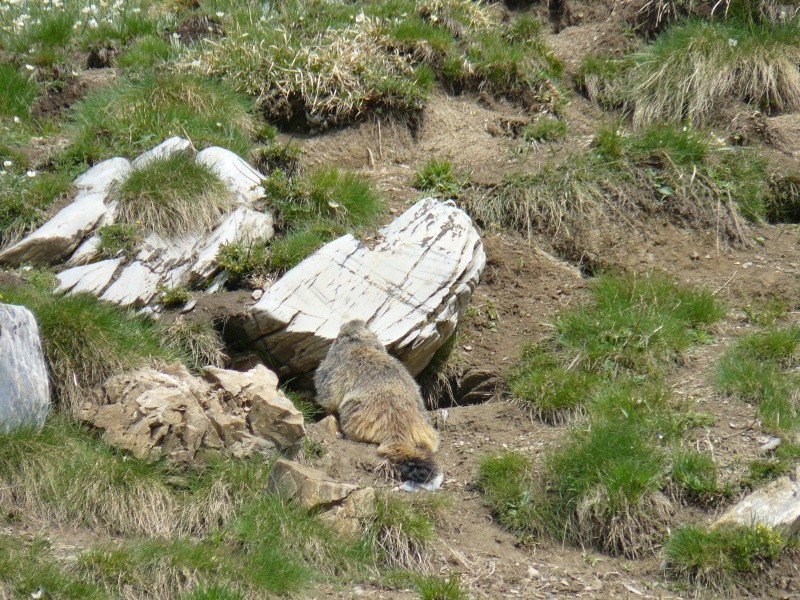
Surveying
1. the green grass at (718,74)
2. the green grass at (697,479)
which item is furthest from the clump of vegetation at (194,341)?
the green grass at (718,74)

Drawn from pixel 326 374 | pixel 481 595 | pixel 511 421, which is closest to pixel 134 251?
pixel 326 374

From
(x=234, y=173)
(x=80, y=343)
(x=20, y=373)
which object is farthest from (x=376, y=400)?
(x=234, y=173)

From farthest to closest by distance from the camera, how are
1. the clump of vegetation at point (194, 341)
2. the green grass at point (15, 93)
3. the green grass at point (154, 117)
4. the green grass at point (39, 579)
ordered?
the green grass at point (15, 93) < the green grass at point (154, 117) < the clump of vegetation at point (194, 341) < the green grass at point (39, 579)

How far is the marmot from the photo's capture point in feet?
24.3

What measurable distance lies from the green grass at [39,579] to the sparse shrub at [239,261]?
11.9 ft

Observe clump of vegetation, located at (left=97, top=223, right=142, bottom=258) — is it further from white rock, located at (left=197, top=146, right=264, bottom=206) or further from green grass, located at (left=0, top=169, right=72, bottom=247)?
white rock, located at (left=197, top=146, right=264, bottom=206)

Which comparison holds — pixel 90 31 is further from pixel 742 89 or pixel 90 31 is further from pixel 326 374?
pixel 742 89

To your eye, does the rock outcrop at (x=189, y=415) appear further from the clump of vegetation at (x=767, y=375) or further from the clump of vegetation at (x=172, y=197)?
the clump of vegetation at (x=767, y=375)

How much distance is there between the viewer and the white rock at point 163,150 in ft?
30.9

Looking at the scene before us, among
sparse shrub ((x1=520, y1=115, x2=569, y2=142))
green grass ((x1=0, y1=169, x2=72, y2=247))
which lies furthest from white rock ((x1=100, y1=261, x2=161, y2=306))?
sparse shrub ((x1=520, y1=115, x2=569, y2=142))

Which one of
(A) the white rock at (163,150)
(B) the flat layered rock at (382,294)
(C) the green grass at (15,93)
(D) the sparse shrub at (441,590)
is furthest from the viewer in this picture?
(C) the green grass at (15,93)

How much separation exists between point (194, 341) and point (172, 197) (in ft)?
5.33

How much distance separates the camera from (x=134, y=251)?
8.90 m

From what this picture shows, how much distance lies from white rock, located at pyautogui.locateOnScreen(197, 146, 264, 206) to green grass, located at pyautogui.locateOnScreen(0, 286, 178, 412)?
6.87ft
